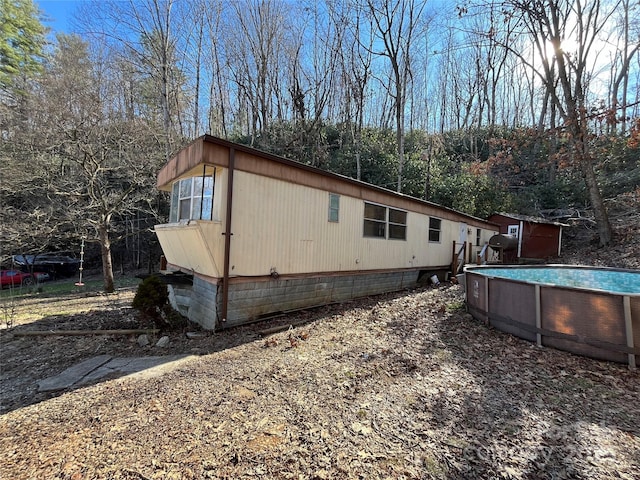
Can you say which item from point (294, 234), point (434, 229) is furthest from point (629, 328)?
point (434, 229)

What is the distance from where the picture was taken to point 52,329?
603 cm

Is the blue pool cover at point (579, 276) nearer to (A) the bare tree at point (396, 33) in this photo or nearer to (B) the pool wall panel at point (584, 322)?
(B) the pool wall panel at point (584, 322)

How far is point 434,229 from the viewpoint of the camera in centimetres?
1123

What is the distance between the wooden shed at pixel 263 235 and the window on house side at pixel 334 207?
0.02m

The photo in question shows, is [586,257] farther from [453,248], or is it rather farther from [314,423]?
[314,423]

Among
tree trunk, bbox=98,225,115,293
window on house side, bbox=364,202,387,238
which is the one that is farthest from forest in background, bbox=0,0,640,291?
window on house side, bbox=364,202,387,238

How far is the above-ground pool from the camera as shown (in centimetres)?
364

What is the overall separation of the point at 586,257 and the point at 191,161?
1610 cm

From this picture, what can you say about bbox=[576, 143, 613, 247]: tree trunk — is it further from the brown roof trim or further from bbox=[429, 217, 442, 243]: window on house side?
the brown roof trim

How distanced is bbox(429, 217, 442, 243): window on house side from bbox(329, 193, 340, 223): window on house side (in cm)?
501

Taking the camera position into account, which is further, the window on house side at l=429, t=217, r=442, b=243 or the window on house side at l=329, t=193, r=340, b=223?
the window on house side at l=429, t=217, r=442, b=243

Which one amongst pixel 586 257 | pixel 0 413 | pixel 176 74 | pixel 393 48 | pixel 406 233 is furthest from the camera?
pixel 393 48

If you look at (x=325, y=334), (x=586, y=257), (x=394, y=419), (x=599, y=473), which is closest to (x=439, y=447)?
(x=394, y=419)

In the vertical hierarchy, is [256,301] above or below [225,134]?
below
